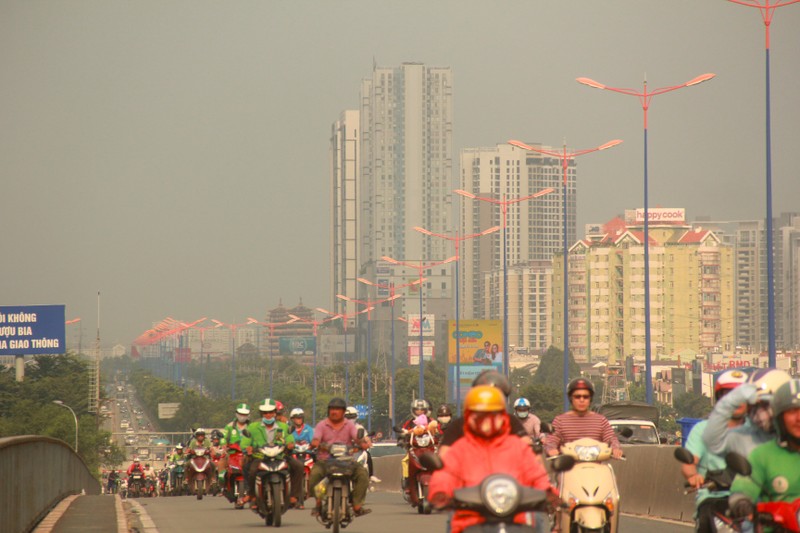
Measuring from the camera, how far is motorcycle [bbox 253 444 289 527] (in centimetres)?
1836

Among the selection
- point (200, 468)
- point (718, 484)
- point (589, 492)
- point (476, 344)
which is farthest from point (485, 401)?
point (476, 344)

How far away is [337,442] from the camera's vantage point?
16.5 metres

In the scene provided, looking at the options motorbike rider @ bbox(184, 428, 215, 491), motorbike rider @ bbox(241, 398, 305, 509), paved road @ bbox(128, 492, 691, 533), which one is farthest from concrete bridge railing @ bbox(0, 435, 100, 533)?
motorbike rider @ bbox(184, 428, 215, 491)

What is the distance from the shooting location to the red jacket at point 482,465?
8.29 m

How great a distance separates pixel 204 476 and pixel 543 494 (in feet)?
81.5

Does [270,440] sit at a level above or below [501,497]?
below

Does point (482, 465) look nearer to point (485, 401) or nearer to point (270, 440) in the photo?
point (485, 401)

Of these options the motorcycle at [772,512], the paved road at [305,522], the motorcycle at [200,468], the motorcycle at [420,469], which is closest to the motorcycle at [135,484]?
the motorcycle at [200,468]

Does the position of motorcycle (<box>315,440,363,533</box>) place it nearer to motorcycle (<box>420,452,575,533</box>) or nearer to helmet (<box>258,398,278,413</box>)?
helmet (<box>258,398,278,413</box>)

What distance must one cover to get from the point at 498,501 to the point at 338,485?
8389mm

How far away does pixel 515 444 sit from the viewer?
840cm

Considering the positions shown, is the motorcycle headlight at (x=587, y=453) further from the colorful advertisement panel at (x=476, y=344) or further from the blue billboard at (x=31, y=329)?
the colorful advertisement panel at (x=476, y=344)

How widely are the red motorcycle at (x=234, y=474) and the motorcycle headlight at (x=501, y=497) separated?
14670 millimetres

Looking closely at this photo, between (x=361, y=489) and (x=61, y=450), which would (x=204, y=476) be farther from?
(x=361, y=489)
